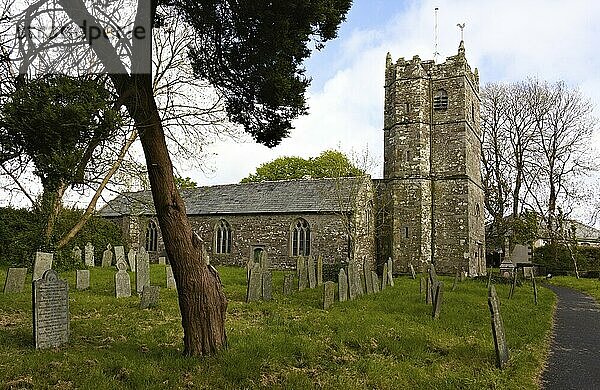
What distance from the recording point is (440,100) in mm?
30375

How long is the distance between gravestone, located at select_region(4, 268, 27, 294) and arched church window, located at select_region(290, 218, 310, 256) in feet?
54.4

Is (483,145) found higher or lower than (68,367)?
higher

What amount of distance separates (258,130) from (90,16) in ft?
10.3

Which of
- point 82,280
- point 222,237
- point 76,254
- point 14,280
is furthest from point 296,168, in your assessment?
point 14,280

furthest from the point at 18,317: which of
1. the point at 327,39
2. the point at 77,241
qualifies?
the point at 77,241

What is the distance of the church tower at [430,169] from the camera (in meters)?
28.4

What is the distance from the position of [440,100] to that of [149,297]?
77.4 ft

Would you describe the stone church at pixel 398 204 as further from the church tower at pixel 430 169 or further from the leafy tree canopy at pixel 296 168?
the leafy tree canopy at pixel 296 168

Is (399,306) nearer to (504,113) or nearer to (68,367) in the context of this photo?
(68,367)

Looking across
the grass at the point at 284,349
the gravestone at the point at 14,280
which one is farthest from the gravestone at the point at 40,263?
the grass at the point at 284,349

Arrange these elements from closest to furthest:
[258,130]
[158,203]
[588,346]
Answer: [158,203] < [258,130] < [588,346]

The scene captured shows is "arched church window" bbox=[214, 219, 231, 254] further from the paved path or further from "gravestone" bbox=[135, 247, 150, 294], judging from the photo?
the paved path

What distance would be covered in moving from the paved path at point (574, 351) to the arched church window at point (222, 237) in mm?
19824

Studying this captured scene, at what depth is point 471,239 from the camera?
94.4 ft
